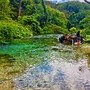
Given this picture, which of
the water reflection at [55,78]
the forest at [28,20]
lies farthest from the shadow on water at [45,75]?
the forest at [28,20]

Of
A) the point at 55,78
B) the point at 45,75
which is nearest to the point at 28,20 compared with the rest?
the point at 45,75

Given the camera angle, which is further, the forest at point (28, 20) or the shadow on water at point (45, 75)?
the forest at point (28, 20)

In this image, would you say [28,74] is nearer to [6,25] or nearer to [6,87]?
[6,87]

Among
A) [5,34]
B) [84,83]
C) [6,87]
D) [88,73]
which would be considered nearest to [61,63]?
[88,73]

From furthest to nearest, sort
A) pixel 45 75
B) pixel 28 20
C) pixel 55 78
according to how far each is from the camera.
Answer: pixel 28 20 → pixel 45 75 → pixel 55 78

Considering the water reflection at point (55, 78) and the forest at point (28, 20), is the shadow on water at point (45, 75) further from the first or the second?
the forest at point (28, 20)

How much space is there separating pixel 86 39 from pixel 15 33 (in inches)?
582

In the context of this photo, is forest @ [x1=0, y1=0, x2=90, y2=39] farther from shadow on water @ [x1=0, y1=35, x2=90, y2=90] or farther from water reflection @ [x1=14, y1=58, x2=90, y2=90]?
water reflection @ [x1=14, y1=58, x2=90, y2=90]

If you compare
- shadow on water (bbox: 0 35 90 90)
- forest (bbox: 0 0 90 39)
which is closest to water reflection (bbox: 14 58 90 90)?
shadow on water (bbox: 0 35 90 90)

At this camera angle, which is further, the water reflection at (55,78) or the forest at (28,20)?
the forest at (28,20)

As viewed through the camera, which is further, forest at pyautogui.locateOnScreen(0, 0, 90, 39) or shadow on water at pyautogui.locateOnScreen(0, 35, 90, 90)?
forest at pyautogui.locateOnScreen(0, 0, 90, 39)

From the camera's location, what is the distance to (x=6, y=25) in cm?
3800

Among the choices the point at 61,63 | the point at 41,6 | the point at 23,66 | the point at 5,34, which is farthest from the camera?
the point at 41,6

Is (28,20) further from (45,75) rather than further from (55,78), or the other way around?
(55,78)
